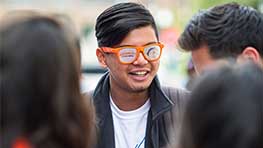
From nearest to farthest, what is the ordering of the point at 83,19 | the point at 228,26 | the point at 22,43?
the point at 22,43, the point at 228,26, the point at 83,19

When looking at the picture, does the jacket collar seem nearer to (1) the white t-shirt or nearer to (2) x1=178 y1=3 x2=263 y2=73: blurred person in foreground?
(1) the white t-shirt

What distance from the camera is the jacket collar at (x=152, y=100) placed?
3674 mm

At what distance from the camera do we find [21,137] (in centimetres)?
Result: 196

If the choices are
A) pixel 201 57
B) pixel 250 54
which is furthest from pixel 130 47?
pixel 250 54

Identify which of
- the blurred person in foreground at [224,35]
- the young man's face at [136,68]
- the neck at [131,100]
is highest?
the blurred person in foreground at [224,35]

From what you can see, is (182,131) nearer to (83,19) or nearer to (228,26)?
(228,26)

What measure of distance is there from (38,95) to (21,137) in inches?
5.1

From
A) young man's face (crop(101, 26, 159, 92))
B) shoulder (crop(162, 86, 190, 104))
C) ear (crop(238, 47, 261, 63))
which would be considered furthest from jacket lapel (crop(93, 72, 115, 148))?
ear (crop(238, 47, 261, 63))

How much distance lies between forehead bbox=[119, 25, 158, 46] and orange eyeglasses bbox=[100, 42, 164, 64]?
0.08 feet

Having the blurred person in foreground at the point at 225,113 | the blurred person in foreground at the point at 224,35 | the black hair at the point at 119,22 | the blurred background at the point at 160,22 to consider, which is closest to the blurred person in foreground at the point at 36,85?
the blurred background at the point at 160,22

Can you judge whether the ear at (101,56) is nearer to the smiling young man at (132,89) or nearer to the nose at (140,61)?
the smiling young man at (132,89)

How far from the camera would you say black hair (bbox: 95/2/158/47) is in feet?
12.2

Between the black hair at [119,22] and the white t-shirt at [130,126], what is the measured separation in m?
0.38

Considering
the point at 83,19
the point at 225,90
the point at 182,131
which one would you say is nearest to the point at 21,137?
the point at 182,131
